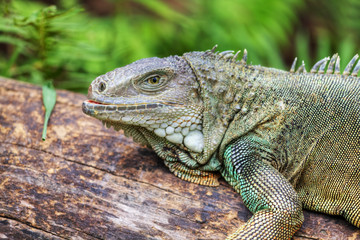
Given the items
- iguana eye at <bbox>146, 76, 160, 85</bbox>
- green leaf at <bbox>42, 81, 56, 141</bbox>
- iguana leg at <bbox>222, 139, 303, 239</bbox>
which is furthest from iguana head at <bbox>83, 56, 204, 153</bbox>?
green leaf at <bbox>42, 81, 56, 141</bbox>

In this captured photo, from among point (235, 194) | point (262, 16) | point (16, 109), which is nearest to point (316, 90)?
point (235, 194)

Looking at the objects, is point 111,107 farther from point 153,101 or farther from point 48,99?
point 48,99

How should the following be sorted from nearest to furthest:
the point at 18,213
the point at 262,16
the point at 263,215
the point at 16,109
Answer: the point at 263,215 → the point at 18,213 → the point at 16,109 → the point at 262,16

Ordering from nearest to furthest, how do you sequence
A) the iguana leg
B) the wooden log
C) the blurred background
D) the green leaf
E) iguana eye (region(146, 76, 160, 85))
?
the iguana leg → the wooden log → iguana eye (region(146, 76, 160, 85)) → the green leaf → the blurred background

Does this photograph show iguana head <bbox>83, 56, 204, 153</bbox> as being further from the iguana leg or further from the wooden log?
the wooden log

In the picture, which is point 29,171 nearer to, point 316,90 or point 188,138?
point 188,138

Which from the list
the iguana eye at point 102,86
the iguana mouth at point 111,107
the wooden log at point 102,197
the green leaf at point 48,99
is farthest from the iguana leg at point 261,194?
the green leaf at point 48,99

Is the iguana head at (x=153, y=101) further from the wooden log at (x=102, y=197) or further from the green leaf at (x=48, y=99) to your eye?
the green leaf at (x=48, y=99)
